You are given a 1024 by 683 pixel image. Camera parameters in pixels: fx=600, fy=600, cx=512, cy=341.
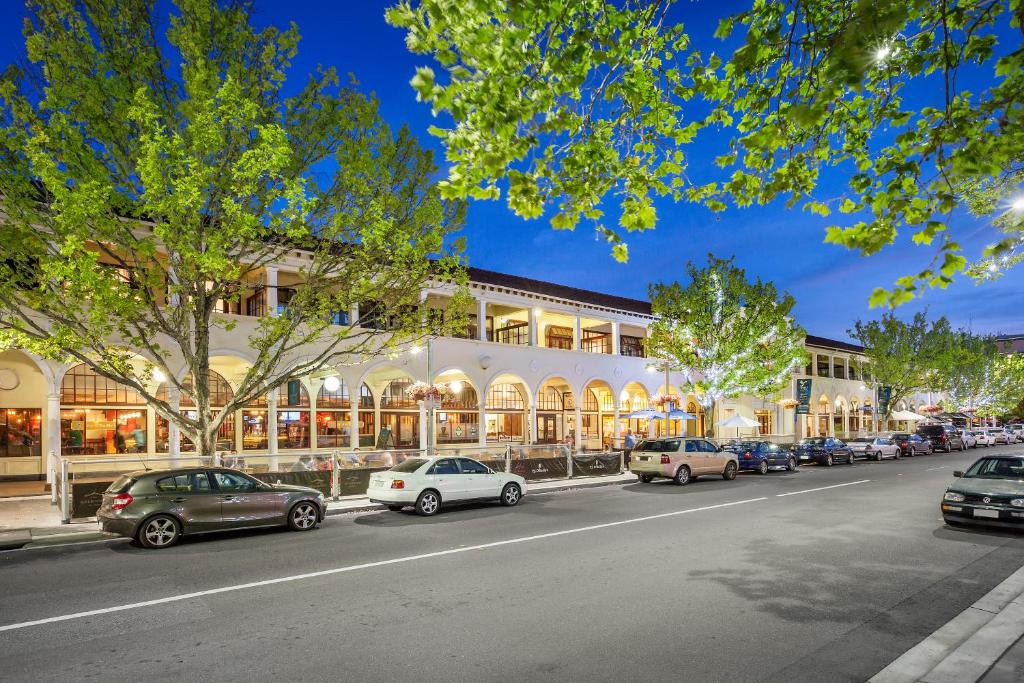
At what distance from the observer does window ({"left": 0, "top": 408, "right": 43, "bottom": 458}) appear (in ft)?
65.5

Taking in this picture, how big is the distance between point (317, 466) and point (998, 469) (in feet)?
52.8

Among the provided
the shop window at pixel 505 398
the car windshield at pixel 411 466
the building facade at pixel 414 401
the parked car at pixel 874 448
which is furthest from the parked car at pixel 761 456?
the car windshield at pixel 411 466

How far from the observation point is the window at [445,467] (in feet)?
48.4

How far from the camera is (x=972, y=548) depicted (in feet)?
32.8

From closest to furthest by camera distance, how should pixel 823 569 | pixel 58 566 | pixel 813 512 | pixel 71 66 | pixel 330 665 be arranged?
pixel 330 665 → pixel 823 569 → pixel 58 566 → pixel 71 66 → pixel 813 512

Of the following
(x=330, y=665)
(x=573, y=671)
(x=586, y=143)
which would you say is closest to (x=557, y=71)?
(x=586, y=143)

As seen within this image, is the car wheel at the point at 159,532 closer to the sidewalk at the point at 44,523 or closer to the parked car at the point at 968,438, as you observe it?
the sidewalk at the point at 44,523

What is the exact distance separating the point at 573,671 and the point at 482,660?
0.82m

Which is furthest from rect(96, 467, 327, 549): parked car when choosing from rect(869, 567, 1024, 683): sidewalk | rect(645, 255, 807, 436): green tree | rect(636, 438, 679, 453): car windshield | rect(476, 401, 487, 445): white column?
rect(645, 255, 807, 436): green tree

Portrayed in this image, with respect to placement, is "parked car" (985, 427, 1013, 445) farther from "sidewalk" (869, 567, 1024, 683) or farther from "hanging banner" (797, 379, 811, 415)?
"sidewalk" (869, 567, 1024, 683)

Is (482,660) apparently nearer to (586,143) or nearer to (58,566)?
(586,143)

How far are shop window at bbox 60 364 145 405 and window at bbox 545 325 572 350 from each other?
20093mm

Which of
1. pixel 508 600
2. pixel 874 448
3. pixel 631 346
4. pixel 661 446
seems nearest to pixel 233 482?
pixel 508 600

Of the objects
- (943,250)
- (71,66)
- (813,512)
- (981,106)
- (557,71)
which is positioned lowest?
(813,512)
